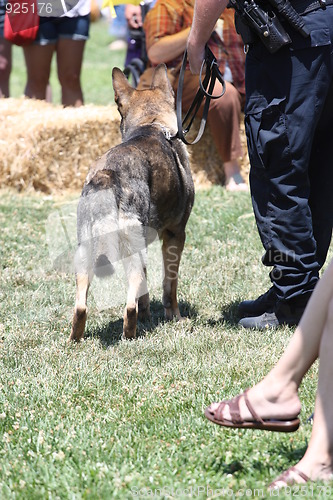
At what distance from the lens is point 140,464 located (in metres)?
2.61

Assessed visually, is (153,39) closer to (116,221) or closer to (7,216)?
(7,216)

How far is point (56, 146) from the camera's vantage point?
24.9ft

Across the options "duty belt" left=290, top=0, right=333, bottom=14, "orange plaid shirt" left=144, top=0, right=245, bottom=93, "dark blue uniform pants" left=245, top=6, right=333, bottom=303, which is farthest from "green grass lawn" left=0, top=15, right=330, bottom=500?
"orange plaid shirt" left=144, top=0, right=245, bottom=93

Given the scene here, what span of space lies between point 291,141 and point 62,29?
485 centimetres

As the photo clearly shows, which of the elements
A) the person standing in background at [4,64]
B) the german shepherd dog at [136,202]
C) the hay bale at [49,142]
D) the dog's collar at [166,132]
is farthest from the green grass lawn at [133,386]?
the person standing in background at [4,64]

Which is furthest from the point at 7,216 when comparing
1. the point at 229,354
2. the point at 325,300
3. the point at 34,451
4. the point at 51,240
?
the point at 325,300

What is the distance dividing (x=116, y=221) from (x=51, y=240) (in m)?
2.33

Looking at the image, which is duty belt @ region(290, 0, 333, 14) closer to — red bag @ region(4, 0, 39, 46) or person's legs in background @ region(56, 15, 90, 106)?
red bag @ region(4, 0, 39, 46)

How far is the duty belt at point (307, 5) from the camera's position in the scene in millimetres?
3617

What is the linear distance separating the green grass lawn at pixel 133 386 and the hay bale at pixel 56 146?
5.62 feet

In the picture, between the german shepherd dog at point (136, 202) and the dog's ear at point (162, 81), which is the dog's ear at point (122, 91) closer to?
the german shepherd dog at point (136, 202)

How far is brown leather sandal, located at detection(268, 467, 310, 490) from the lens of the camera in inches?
93.6

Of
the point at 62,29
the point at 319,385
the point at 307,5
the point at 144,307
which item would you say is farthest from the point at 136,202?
the point at 62,29

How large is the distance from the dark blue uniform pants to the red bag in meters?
4.18
